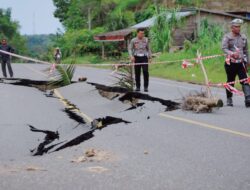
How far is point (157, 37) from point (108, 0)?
33094 mm

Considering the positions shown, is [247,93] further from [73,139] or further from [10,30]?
[10,30]

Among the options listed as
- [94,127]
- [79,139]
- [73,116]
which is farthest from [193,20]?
[79,139]

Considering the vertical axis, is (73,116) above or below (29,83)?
above

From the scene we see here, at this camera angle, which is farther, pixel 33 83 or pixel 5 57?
pixel 5 57

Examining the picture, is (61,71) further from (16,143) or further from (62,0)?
(62,0)

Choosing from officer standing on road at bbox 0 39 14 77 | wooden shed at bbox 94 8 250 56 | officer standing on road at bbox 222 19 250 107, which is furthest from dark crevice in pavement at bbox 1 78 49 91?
wooden shed at bbox 94 8 250 56

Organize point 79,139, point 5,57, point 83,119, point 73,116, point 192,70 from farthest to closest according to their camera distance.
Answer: point 192,70 < point 5,57 < point 73,116 < point 83,119 < point 79,139

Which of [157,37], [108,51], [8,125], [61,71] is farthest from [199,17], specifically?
[8,125]

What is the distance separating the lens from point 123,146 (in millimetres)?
7832

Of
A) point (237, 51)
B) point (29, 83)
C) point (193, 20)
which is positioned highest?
point (193, 20)

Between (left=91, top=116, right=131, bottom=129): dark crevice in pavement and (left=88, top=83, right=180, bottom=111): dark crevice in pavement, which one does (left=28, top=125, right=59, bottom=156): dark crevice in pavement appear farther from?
(left=88, top=83, right=180, bottom=111): dark crevice in pavement

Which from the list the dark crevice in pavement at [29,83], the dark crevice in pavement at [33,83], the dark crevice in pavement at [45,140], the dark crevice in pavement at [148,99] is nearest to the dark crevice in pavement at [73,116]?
the dark crevice in pavement at [45,140]

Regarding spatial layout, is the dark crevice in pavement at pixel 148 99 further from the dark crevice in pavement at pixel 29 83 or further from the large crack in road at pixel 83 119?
the dark crevice in pavement at pixel 29 83

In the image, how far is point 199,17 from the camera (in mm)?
43625
